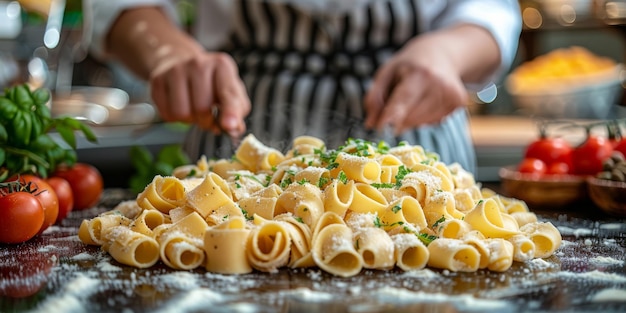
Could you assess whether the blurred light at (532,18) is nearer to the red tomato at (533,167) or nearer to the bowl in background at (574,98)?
the bowl in background at (574,98)

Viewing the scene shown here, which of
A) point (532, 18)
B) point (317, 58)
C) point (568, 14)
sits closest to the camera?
point (317, 58)

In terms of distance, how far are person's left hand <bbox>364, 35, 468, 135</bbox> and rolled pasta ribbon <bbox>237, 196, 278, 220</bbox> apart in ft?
2.32

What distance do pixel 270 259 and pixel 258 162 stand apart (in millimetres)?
451

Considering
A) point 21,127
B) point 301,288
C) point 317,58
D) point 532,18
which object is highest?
point 532,18

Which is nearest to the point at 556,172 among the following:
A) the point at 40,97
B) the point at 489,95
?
the point at 40,97

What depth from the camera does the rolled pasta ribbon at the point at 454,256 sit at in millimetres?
A: 1202

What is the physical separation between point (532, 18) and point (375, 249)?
392cm

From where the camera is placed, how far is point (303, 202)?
130 centimetres

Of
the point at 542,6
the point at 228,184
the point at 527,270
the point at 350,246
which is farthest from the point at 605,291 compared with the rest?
the point at 542,6

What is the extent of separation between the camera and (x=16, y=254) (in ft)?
4.41

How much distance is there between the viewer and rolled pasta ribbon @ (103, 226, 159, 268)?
1.23 metres

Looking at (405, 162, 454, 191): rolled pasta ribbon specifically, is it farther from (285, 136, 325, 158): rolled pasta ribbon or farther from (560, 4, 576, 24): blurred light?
(560, 4, 576, 24): blurred light

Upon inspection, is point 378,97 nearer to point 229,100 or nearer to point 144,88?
point 229,100

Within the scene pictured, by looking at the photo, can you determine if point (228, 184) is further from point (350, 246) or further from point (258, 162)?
point (350, 246)
